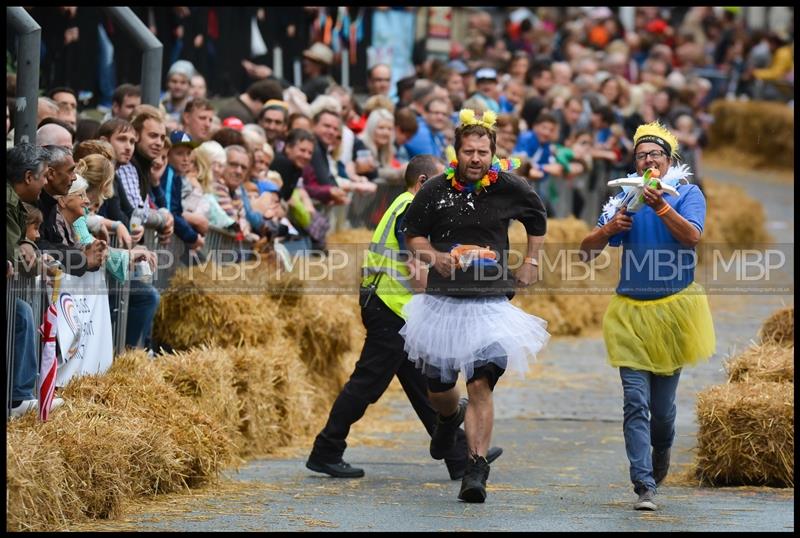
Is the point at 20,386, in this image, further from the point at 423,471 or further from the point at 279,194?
the point at 279,194

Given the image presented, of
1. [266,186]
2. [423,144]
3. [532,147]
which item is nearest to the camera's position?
[266,186]

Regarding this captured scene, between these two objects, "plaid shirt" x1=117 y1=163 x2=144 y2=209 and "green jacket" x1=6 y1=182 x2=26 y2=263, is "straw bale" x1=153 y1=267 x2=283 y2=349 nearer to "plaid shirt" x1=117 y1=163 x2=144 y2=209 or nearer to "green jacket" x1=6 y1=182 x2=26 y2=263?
"plaid shirt" x1=117 y1=163 x2=144 y2=209

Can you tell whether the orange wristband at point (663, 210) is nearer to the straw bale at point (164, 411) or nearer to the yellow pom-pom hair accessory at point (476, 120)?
the yellow pom-pom hair accessory at point (476, 120)

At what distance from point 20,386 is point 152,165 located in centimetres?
314

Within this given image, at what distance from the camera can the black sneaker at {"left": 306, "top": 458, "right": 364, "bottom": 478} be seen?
1056 centimetres

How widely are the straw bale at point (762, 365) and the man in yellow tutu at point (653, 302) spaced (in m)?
1.23

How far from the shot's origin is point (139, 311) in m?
11.4

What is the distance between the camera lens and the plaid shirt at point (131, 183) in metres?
11.4

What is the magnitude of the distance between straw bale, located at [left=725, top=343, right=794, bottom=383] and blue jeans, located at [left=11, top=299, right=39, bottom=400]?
174 inches

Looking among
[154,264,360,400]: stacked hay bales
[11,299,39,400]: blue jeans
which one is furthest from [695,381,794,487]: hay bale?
[11,299,39,400]: blue jeans

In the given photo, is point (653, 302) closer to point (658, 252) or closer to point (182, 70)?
point (658, 252)

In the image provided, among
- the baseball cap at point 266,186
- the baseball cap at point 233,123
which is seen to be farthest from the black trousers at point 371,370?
the baseball cap at point 233,123

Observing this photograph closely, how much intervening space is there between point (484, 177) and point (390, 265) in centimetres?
125

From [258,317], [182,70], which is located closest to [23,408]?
[258,317]
